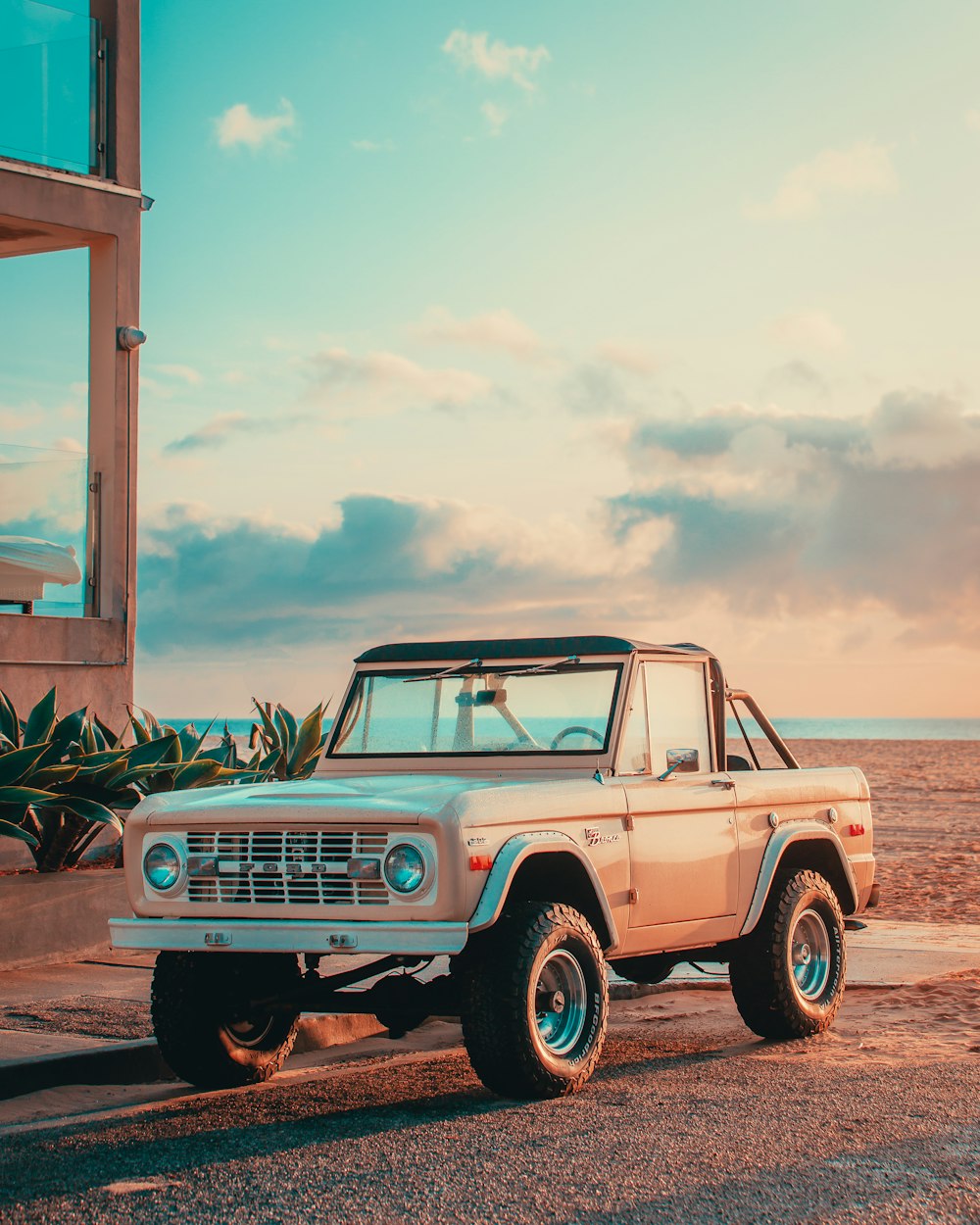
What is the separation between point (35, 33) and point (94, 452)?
151 inches

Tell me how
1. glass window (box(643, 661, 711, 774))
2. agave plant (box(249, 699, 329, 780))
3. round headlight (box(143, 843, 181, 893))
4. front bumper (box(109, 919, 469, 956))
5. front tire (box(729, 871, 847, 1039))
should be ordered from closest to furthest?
front bumper (box(109, 919, 469, 956)), round headlight (box(143, 843, 181, 893)), glass window (box(643, 661, 711, 774)), front tire (box(729, 871, 847, 1039)), agave plant (box(249, 699, 329, 780))

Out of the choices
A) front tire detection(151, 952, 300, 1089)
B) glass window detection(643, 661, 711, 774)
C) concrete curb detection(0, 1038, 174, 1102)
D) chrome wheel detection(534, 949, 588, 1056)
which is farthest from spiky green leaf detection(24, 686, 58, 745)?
chrome wheel detection(534, 949, 588, 1056)

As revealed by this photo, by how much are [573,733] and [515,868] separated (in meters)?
1.37

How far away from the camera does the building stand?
12844 mm

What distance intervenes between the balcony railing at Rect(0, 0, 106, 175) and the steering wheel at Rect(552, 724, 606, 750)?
27.3ft

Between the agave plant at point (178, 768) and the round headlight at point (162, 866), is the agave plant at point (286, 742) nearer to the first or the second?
the agave plant at point (178, 768)

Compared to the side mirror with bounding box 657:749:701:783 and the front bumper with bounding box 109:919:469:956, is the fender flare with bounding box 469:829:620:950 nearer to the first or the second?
Result: the front bumper with bounding box 109:919:469:956

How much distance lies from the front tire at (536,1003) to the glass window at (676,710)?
1342 mm

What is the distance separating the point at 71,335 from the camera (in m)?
13.7

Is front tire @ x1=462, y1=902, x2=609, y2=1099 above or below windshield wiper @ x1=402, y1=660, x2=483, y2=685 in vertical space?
below

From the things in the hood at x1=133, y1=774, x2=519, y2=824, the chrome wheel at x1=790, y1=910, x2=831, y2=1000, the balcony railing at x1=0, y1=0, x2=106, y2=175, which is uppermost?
the balcony railing at x1=0, y1=0, x2=106, y2=175

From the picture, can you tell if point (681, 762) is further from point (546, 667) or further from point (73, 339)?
point (73, 339)

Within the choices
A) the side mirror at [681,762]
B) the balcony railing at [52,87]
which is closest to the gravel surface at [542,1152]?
the side mirror at [681,762]

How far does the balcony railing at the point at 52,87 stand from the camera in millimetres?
13117
